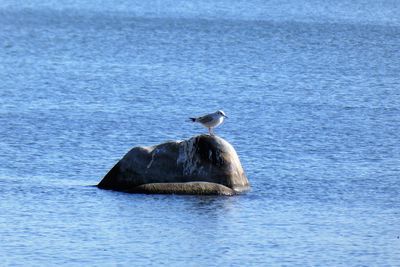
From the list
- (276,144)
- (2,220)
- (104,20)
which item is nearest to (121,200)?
(2,220)

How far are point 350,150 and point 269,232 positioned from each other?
12.8m

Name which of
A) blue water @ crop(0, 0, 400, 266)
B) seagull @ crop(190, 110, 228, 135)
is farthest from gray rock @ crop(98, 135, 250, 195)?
seagull @ crop(190, 110, 228, 135)

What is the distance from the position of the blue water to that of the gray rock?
0.38 meters

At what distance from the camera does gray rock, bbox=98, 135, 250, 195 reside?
107 feet

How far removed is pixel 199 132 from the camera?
4559 cm

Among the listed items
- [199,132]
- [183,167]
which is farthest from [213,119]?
[199,132]

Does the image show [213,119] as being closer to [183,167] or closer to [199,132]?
[183,167]

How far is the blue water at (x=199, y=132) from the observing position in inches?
1126

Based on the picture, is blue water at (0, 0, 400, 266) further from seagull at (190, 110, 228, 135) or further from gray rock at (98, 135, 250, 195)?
seagull at (190, 110, 228, 135)

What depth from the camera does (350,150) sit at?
4206cm

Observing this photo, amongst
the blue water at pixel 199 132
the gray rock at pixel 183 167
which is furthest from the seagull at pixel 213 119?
the blue water at pixel 199 132

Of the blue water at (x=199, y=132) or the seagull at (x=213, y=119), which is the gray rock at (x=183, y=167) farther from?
the seagull at (x=213, y=119)

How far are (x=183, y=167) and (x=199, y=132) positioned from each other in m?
12.8

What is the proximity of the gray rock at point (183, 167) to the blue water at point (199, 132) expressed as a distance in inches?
15.1
